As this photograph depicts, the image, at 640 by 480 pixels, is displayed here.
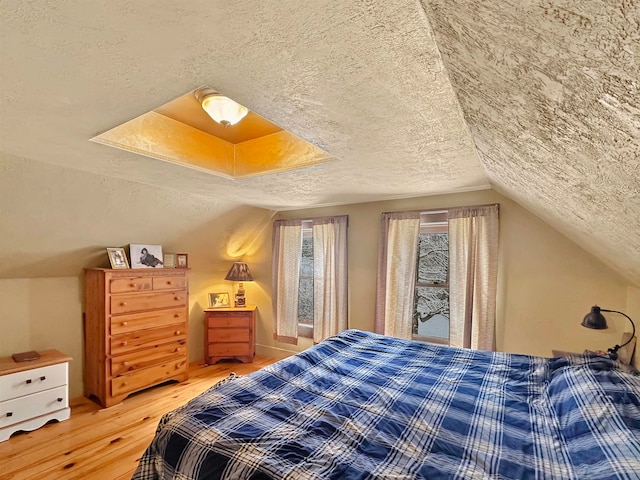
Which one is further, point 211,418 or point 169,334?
point 169,334

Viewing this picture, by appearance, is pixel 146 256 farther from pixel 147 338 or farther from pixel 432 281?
pixel 432 281

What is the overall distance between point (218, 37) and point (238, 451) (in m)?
1.40

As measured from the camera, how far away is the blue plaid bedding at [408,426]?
3.47ft

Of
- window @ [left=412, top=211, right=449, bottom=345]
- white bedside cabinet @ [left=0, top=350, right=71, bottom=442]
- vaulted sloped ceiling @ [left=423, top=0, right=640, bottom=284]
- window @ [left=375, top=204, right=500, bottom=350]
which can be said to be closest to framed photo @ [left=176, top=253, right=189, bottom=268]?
white bedside cabinet @ [left=0, top=350, right=71, bottom=442]

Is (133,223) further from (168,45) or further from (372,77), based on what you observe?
(372,77)

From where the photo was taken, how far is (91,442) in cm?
235

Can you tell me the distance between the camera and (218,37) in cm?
92

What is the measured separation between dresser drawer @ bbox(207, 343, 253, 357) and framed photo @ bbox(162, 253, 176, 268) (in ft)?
3.78

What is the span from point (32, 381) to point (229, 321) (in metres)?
1.90

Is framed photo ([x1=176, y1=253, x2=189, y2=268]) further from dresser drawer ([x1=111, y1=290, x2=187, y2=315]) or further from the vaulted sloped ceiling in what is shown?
the vaulted sloped ceiling

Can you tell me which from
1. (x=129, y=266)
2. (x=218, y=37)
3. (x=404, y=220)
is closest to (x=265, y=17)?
(x=218, y=37)

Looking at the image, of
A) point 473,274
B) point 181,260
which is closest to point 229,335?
point 181,260

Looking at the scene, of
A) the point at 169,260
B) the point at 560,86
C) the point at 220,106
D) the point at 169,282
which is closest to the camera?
→ the point at 560,86

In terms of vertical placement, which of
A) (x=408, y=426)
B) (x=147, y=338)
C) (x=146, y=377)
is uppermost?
(x=408, y=426)
